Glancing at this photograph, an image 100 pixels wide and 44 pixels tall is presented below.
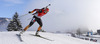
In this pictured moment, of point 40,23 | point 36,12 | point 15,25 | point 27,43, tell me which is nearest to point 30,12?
point 36,12

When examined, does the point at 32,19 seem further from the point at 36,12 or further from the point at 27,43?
the point at 27,43

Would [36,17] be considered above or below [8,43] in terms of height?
above

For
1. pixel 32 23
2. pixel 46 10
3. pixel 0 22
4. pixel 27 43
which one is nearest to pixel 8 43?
pixel 27 43

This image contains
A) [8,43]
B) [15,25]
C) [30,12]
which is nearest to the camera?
[8,43]

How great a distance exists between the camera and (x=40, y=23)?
366 inches

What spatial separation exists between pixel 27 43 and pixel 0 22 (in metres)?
40.9

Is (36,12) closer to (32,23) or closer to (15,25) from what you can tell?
(32,23)

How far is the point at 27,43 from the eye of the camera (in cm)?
680

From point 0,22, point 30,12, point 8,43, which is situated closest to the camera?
point 8,43

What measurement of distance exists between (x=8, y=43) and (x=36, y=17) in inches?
131

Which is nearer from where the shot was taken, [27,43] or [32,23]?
[27,43]

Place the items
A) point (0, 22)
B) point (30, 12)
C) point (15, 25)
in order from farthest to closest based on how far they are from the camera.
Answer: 1. point (0, 22)
2. point (15, 25)
3. point (30, 12)

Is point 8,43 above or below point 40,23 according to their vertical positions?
below

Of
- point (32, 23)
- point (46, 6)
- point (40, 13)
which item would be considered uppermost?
point (46, 6)
